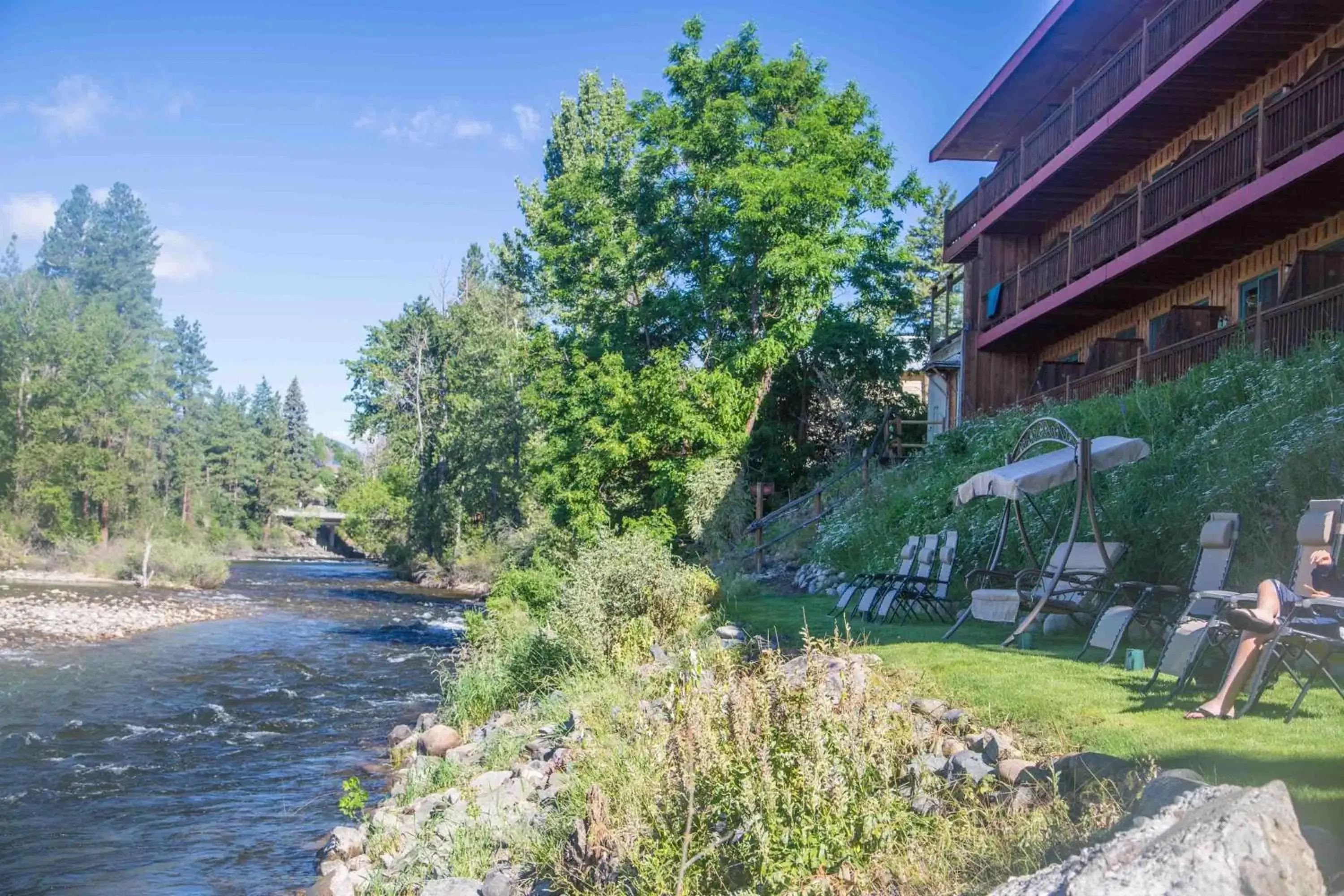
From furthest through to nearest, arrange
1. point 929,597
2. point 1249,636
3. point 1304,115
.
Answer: point 1304,115 < point 929,597 < point 1249,636

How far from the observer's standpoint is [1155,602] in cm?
934

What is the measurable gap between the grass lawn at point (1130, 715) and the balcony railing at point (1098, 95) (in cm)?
1085

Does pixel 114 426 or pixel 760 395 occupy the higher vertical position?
pixel 760 395

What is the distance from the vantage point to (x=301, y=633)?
26.0m

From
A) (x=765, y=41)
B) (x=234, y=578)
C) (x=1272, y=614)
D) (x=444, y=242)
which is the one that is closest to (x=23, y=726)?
(x=1272, y=614)

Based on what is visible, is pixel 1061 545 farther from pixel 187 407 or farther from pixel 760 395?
pixel 187 407

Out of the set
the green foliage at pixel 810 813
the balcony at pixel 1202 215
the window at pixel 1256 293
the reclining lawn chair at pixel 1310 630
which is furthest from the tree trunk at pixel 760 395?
the green foliage at pixel 810 813

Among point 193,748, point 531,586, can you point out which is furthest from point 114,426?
point 193,748

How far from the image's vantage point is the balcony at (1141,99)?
1509cm

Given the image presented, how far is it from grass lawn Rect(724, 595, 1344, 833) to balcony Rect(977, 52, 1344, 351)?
714 centimetres

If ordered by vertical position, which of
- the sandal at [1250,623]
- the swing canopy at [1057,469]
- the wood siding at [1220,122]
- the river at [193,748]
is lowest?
the river at [193,748]

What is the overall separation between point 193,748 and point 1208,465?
12.3 metres

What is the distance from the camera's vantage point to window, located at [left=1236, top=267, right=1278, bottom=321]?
52.2 ft

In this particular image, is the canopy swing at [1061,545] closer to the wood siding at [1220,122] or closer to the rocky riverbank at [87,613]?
the wood siding at [1220,122]
